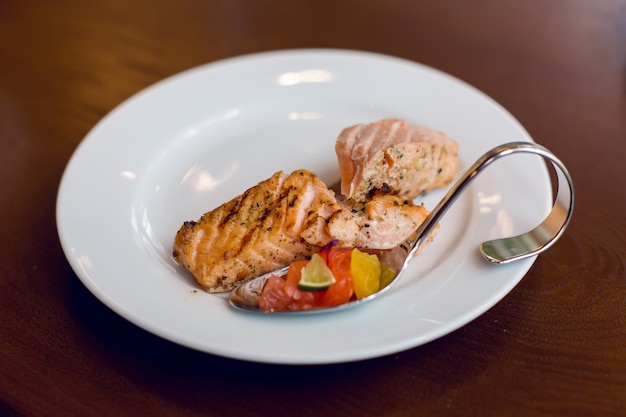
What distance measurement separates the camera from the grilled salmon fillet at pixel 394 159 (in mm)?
2338

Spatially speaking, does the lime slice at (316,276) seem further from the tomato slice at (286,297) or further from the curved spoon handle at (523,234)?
the curved spoon handle at (523,234)

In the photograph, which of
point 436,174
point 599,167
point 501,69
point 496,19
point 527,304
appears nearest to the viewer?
point 527,304

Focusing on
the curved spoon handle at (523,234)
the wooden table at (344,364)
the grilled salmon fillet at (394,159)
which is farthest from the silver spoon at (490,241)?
the grilled salmon fillet at (394,159)

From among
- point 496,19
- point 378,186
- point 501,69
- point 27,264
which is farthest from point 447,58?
point 27,264

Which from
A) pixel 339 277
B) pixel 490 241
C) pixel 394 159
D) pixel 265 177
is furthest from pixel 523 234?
pixel 265 177

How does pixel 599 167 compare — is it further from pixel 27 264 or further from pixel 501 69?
pixel 27 264

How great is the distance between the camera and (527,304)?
Answer: 2.03 meters

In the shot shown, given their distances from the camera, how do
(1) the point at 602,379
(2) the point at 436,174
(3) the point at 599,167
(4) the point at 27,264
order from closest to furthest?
(1) the point at 602,379 → (4) the point at 27,264 → (2) the point at 436,174 → (3) the point at 599,167

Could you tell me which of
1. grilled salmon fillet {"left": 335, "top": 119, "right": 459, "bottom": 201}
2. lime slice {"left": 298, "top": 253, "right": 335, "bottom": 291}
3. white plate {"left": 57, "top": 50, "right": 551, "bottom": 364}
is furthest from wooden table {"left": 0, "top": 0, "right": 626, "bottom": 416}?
grilled salmon fillet {"left": 335, "top": 119, "right": 459, "bottom": 201}

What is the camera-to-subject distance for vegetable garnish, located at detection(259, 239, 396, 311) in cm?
188

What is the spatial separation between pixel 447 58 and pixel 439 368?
6.84 feet

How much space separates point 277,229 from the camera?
2.08 meters

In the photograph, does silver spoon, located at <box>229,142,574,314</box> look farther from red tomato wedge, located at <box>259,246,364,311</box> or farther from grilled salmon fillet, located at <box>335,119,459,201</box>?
grilled salmon fillet, located at <box>335,119,459,201</box>

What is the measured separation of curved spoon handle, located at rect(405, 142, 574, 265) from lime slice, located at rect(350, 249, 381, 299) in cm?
12
